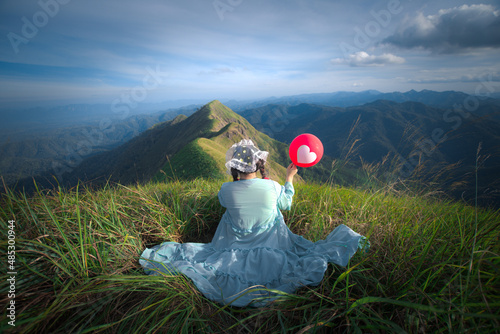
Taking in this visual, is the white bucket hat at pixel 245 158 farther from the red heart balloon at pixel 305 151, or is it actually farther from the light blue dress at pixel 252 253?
the red heart balloon at pixel 305 151

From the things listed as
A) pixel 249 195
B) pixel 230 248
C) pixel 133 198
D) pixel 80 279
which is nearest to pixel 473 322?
pixel 249 195

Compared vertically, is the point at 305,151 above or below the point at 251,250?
above

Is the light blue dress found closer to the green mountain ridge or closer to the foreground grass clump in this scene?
the foreground grass clump

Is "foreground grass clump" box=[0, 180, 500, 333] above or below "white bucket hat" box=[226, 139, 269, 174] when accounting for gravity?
below

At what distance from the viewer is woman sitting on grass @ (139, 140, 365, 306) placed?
2.24 meters

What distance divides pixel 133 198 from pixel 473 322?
175 inches

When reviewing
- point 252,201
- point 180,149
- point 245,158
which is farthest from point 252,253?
point 180,149

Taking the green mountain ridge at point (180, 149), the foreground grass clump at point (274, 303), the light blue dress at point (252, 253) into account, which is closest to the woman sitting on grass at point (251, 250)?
the light blue dress at point (252, 253)

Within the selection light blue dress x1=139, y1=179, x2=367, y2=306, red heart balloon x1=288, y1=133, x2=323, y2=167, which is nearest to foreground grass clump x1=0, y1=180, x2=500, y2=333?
light blue dress x1=139, y1=179, x2=367, y2=306

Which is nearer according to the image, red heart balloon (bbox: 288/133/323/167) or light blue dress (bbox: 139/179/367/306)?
light blue dress (bbox: 139/179/367/306)

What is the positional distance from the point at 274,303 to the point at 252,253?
39.7 inches

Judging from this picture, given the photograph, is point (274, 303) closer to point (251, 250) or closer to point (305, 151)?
point (251, 250)

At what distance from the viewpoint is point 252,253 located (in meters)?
2.87

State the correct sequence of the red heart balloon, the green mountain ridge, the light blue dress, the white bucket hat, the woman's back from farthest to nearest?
the green mountain ridge < the red heart balloon < the white bucket hat < the woman's back < the light blue dress
